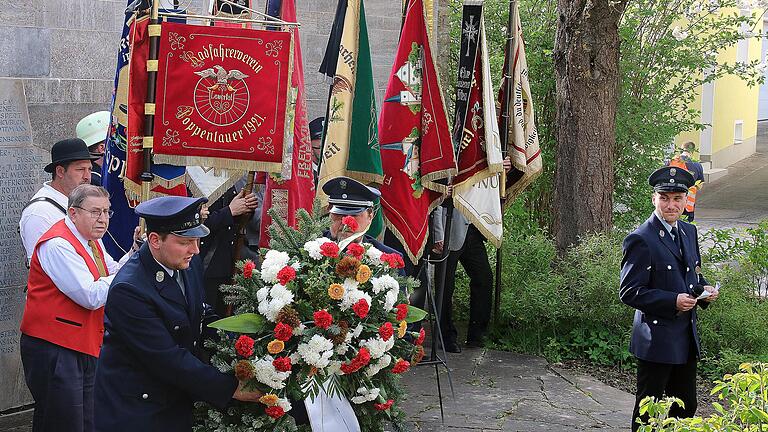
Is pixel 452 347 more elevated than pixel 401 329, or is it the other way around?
pixel 401 329

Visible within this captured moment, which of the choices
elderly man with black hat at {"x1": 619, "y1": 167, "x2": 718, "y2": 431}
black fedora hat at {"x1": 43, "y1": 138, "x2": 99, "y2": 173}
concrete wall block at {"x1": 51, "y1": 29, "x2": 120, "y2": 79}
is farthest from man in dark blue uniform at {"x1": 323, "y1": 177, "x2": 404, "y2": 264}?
concrete wall block at {"x1": 51, "y1": 29, "x2": 120, "y2": 79}

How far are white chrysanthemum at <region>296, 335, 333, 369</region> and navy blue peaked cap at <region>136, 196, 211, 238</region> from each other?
670 millimetres

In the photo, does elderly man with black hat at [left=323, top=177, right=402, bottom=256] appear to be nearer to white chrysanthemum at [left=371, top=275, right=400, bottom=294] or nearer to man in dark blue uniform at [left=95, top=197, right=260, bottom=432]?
white chrysanthemum at [left=371, top=275, right=400, bottom=294]

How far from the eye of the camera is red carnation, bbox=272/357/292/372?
4.21m

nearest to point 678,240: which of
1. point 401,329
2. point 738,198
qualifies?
point 401,329

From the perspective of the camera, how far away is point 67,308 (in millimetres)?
5727

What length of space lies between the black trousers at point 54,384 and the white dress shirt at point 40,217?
2.16 feet

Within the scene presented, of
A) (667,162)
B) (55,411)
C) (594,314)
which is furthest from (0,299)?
(667,162)

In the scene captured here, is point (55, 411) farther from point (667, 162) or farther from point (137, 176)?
point (667, 162)

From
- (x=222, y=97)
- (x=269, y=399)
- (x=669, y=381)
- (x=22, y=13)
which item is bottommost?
(x=669, y=381)

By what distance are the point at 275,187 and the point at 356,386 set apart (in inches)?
105

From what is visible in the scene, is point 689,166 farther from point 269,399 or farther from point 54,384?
point 269,399

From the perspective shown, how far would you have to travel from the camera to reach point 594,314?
32.4ft

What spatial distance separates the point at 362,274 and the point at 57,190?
2.70 m
